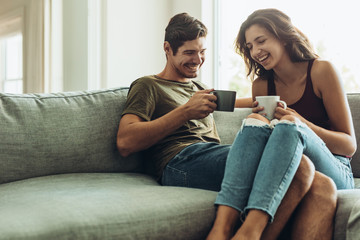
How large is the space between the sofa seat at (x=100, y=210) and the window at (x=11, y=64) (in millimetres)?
3214

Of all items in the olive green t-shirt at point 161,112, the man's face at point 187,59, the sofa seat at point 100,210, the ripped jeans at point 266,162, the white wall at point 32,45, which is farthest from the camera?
Result: the white wall at point 32,45

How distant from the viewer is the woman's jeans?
1200mm

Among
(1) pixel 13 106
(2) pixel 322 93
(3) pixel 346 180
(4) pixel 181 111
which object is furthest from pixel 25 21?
(3) pixel 346 180

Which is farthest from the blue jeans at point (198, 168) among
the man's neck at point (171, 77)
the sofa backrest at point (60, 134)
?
the man's neck at point (171, 77)

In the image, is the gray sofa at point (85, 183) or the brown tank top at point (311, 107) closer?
the gray sofa at point (85, 183)

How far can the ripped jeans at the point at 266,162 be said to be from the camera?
3.92 feet

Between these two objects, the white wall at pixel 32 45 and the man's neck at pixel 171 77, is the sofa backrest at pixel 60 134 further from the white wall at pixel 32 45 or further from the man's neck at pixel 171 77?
the white wall at pixel 32 45

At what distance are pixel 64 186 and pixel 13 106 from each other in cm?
42

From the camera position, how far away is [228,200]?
4.12ft

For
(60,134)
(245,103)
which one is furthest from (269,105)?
(60,134)

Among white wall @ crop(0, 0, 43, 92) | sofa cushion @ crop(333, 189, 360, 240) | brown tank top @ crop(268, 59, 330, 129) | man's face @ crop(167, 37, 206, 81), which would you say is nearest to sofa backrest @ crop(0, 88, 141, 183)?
man's face @ crop(167, 37, 206, 81)

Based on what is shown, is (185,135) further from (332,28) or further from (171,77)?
(332,28)

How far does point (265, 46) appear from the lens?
176cm

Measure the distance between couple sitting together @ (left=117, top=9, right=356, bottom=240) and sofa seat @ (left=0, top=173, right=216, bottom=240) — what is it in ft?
0.32
